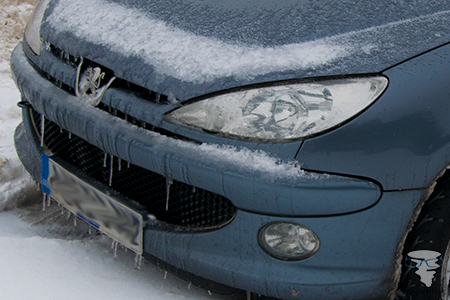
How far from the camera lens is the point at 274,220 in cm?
162

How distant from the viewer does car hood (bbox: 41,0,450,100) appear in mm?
1616

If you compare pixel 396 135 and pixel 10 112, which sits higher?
pixel 396 135

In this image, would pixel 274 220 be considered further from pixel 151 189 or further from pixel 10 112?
pixel 10 112

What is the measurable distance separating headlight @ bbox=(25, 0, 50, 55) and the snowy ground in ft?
2.37

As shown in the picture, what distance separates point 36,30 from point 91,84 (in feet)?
2.03

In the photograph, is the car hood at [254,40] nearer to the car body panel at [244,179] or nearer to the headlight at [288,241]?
the car body panel at [244,179]

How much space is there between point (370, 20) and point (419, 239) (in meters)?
0.74

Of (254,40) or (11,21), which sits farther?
(11,21)

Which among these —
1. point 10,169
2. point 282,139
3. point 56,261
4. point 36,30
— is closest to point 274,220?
point 282,139

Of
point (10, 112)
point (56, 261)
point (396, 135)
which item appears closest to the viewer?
point (396, 135)

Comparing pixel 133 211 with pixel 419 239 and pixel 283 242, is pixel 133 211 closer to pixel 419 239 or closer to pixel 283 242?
pixel 283 242

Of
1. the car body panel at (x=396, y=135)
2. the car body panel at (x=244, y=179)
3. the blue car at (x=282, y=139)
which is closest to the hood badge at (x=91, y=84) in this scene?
the blue car at (x=282, y=139)

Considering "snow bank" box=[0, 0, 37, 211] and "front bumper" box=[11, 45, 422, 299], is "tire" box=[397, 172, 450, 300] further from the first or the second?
"snow bank" box=[0, 0, 37, 211]

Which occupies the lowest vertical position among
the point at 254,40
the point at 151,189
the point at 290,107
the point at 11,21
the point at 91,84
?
the point at 11,21
